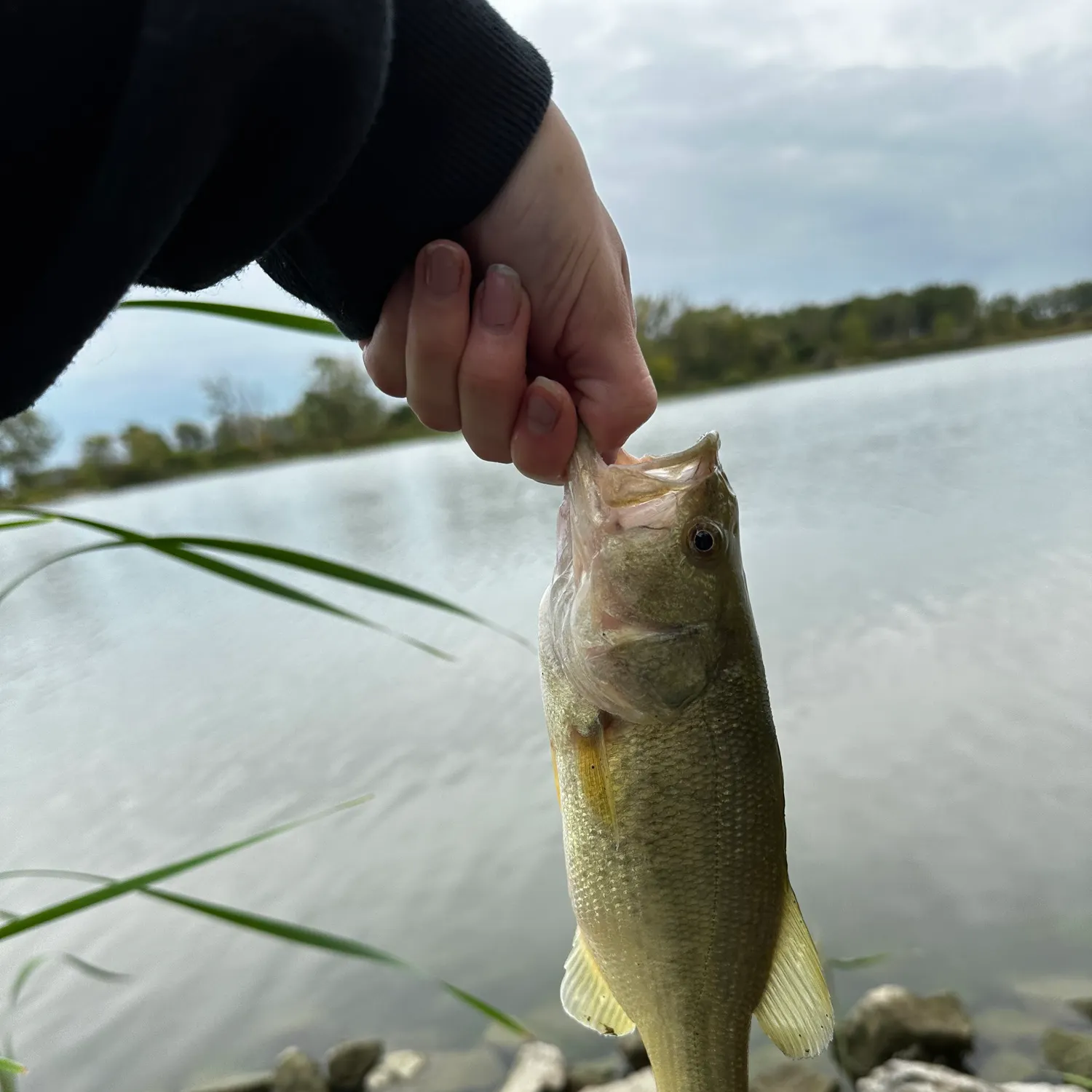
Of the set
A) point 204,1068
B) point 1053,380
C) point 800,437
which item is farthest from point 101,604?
point 1053,380

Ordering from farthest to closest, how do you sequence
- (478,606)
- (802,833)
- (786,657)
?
(478,606) < (786,657) < (802,833)

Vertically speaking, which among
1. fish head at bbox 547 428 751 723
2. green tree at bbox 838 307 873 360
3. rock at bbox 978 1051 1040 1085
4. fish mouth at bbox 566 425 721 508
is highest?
green tree at bbox 838 307 873 360

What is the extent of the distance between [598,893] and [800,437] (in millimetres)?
24453

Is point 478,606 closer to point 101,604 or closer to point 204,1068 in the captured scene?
point 204,1068

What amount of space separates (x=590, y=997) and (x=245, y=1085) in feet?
13.4

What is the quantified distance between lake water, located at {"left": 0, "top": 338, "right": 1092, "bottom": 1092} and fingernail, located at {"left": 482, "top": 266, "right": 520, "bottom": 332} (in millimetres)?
4806

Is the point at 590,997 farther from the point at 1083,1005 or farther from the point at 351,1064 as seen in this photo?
the point at 1083,1005

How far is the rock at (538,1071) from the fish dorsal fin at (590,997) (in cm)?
299

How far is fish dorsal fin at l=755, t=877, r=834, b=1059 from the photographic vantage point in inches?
72.5

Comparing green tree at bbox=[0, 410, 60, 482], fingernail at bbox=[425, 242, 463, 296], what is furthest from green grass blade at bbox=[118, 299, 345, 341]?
green tree at bbox=[0, 410, 60, 482]

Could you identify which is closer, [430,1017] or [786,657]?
[430,1017]

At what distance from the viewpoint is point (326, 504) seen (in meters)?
25.3

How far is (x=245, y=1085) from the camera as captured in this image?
195 inches

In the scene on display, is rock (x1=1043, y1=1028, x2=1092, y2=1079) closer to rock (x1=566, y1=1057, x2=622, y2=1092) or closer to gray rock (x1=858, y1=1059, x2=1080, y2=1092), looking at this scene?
gray rock (x1=858, y1=1059, x2=1080, y2=1092)
